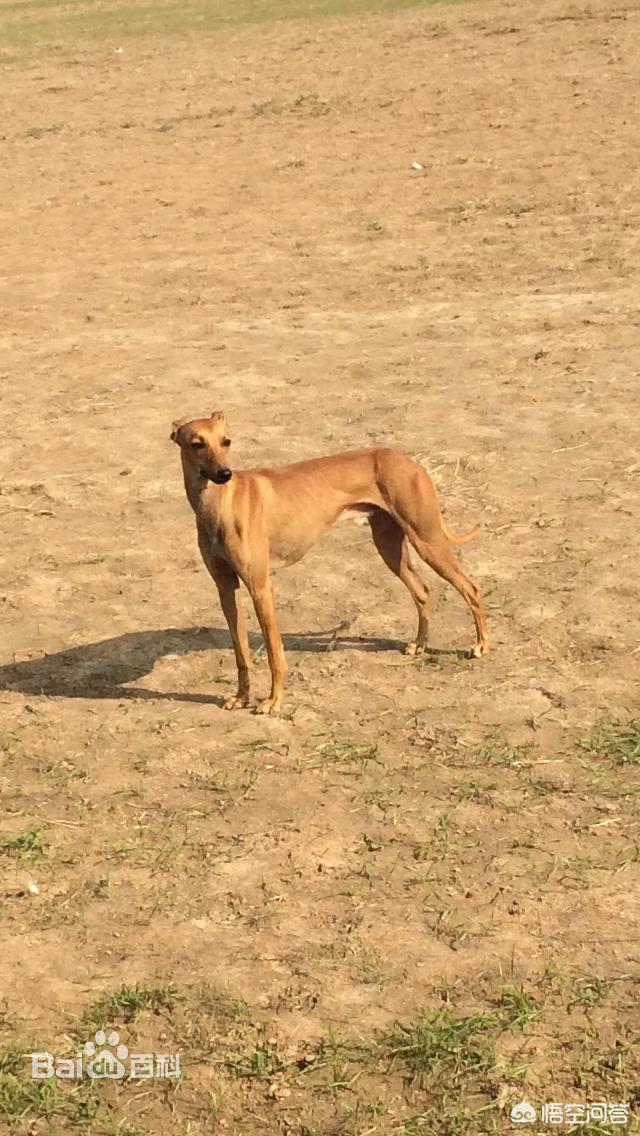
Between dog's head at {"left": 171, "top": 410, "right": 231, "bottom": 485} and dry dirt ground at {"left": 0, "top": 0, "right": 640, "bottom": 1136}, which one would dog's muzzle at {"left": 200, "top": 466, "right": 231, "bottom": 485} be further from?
dry dirt ground at {"left": 0, "top": 0, "right": 640, "bottom": 1136}

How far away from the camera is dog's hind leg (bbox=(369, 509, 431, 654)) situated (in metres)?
8.23

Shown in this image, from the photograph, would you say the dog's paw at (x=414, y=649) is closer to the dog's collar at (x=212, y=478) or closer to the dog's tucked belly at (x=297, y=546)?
the dog's tucked belly at (x=297, y=546)

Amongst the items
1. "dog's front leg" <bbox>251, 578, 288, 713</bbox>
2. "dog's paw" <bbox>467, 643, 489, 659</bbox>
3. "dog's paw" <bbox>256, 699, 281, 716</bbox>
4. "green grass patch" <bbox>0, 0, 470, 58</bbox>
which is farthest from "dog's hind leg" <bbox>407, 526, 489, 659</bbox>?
"green grass patch" <bbox>0, 0, 470, 58</bbox>

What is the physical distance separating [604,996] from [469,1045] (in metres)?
0.57

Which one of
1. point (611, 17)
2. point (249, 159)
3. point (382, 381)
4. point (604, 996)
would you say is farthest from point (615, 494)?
point (611, 17)

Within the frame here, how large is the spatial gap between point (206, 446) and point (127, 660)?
1600 mm

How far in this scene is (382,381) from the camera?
12664 millimetres

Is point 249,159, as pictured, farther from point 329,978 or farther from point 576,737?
point 329,978

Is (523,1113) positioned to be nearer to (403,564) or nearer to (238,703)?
(238,703)

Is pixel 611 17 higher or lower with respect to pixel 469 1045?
higher

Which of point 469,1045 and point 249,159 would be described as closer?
point 469,1045

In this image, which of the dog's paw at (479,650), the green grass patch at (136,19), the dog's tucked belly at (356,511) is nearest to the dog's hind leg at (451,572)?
the dog's paw at (479,650)

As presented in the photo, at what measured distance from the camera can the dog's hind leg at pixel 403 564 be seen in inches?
324

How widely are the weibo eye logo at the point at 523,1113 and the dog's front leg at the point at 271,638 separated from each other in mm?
3111
